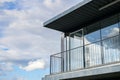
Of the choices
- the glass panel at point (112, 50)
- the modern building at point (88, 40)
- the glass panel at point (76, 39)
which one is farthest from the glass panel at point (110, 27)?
the glass panel at point (76, 39)

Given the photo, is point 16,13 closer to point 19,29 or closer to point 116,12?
point 19,29

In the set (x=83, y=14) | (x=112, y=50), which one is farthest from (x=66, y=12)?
(x=112, y=50)

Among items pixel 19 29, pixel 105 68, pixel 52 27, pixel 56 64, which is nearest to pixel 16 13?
pixel 19 29

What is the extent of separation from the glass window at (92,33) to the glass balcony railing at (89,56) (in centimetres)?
49

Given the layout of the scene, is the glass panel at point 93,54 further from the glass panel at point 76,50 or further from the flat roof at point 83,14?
the flat roof at point 83,14

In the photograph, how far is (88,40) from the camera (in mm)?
17078

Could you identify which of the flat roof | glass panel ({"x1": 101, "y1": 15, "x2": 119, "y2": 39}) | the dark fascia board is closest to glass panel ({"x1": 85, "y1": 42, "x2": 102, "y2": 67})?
glass panel ({"x1": 101, "y1": 15, "x2": 119, "y2": 39})

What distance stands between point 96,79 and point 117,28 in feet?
10.0

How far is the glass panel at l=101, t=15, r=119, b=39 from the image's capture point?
15484 millimetres

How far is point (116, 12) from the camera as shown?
15469 mm

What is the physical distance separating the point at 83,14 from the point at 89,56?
236 centimetres

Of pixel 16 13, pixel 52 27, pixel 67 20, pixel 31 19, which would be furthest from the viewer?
pixel 16 13

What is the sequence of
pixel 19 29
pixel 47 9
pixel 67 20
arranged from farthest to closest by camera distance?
pixel 19 29
pixel 47 9
pixel 67 20

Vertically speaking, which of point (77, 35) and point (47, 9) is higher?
point (47, 9)
